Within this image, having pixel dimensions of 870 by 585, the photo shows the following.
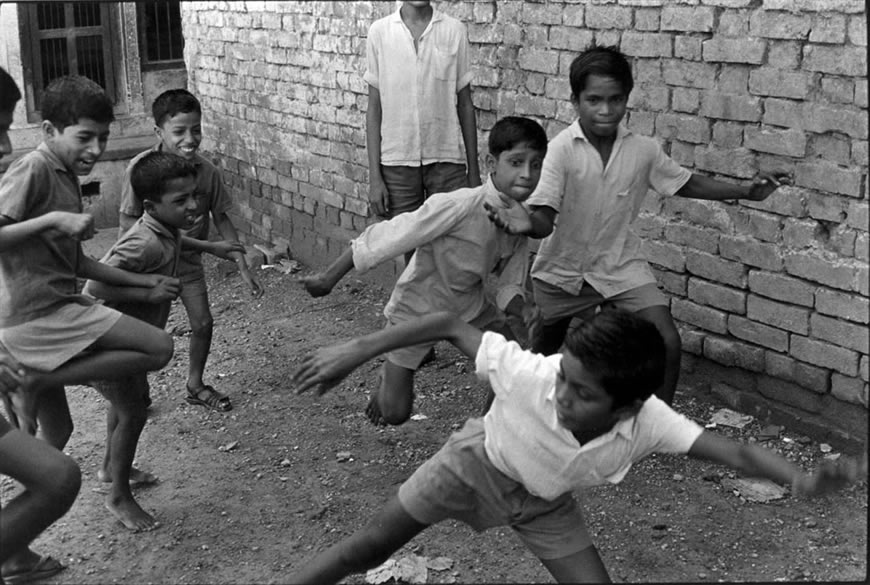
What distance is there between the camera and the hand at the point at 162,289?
4.30 m

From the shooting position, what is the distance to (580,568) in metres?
3.25

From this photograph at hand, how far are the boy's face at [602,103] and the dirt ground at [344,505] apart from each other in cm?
140

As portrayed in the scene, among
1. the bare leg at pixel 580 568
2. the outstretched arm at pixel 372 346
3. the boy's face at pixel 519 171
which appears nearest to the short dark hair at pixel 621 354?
the outstretched arm at pixel 372 346

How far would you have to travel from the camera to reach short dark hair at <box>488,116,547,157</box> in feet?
14.4

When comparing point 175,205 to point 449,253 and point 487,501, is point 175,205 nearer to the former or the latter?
point 449,253

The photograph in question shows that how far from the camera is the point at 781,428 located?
16.8ft

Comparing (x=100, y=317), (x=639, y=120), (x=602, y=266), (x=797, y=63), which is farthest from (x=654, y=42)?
(x=100, y=317)

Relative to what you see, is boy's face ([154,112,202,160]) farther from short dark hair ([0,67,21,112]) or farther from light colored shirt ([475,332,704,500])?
light colored shirt ([475,332,704,500])

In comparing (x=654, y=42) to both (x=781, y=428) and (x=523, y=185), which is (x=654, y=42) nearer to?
(x=523, y=185)

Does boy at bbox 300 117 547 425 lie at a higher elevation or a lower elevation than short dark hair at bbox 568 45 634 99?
lower

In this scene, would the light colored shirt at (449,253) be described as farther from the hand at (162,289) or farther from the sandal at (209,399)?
the sandal at (209,399)

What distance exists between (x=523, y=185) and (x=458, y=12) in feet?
7.70

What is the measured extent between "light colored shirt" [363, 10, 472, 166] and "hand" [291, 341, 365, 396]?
2.98 meters

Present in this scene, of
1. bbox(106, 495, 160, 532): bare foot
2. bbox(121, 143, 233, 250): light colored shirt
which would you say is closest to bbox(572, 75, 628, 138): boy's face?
bbox(121, 143, 233, 250): light colored shirt
